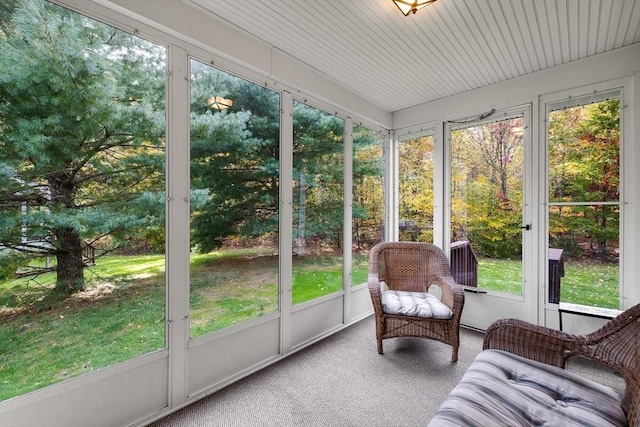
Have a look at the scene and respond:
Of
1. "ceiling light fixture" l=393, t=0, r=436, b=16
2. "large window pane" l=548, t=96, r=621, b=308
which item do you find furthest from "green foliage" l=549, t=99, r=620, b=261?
"ceiling light fixture" l=393, t=0, r=436, b=16

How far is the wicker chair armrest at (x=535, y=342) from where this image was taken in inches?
56.2

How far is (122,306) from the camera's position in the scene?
1.66 metres

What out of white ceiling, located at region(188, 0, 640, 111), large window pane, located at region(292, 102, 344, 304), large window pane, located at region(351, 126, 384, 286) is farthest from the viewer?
large window pane, located at region(351, 126, 384, 286)

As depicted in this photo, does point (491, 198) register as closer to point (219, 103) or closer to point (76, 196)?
point (219, 103)

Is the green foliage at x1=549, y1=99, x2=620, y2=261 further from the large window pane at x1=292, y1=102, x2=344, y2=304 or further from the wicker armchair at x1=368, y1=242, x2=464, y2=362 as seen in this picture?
the large window pane at x1=292, y1=102, x2=344, y2=304

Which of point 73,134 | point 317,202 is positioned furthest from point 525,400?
point 73,134

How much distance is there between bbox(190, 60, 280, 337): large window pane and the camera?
1.96 meters

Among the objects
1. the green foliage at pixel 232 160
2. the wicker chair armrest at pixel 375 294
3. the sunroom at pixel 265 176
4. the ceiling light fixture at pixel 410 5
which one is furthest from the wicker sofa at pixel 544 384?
the ceiling light fixture at pixel 410 5

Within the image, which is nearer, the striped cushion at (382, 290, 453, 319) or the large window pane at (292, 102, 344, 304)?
the striped cushion at (382, 290, 453, 319)

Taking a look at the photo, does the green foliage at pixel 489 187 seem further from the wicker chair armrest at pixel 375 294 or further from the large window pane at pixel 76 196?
the large window pane at pixel 76 196

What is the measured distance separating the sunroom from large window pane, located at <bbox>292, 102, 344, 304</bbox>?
24 mm

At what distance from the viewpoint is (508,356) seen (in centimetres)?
148

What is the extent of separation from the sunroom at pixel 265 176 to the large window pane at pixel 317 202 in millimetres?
24

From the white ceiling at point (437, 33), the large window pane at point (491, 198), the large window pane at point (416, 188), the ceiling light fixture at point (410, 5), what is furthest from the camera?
the large window pane at point (416, 188)
